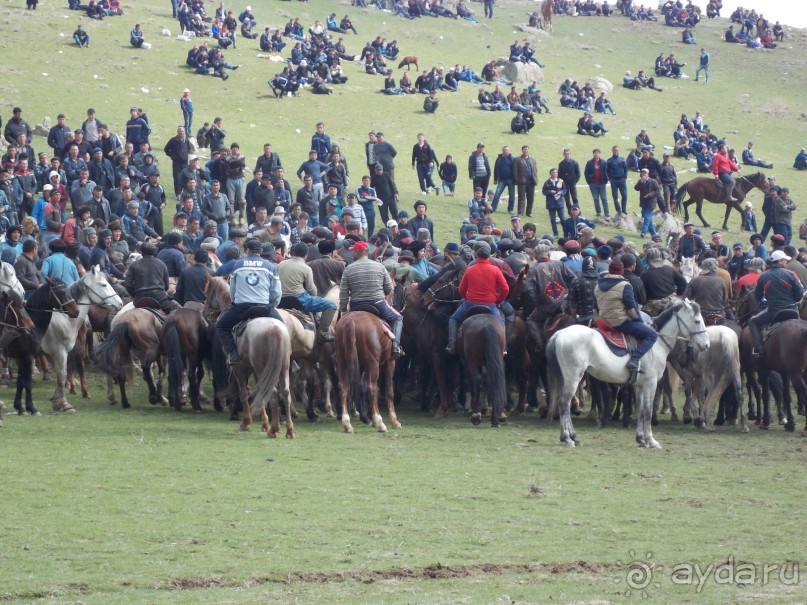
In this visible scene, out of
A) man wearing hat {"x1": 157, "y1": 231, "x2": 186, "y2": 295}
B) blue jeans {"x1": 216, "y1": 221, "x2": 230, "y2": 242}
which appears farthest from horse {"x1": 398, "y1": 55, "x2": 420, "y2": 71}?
man wearing hat {"x1": 157, "y1": 231, "x2": 186, "y2": 295}

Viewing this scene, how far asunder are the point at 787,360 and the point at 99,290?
10.8m

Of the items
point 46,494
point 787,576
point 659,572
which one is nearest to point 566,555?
point 659,572

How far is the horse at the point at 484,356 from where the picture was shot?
18547mm

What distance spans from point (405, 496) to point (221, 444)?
3820mm

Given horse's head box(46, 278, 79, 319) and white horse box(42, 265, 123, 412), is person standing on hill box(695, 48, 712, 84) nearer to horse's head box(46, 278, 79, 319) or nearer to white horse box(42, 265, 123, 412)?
white horse box(42, 265, 123, 412)

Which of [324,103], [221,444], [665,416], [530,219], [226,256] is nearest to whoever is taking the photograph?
[221,444]

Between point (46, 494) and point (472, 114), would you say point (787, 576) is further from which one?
point (472, 114)

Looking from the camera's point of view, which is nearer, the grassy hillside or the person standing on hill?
the grassy hillside

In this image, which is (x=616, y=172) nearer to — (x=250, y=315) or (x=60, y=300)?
(x=60, y=300)

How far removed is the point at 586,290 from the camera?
763 inches

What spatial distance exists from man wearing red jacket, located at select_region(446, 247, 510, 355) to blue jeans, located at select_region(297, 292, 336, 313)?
6.79 ft

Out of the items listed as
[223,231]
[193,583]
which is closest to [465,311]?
[193,583]

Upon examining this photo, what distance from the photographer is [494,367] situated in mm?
18625

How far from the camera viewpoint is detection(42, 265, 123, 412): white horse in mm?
19172
